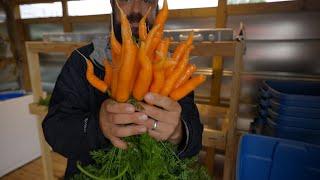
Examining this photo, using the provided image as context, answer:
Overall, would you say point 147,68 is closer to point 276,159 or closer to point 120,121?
point 120,121

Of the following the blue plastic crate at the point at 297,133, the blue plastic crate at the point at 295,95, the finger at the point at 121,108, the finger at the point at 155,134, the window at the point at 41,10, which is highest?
the window at the point at 41,10

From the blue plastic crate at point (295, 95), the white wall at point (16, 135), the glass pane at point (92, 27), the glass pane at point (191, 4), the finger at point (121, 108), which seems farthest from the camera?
the glass pane at point (92, 27)

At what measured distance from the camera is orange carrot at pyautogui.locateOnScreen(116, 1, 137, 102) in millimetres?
513

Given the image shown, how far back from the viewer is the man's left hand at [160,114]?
0.51 metres

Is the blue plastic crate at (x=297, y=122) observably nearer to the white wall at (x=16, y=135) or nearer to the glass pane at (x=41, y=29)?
the white wall at (x=16, y=135)

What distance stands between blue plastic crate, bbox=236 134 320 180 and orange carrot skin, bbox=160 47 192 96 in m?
0.39

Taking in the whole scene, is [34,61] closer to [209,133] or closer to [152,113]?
[209,133]

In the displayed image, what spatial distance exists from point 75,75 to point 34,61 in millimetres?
1086

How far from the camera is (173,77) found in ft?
1.82

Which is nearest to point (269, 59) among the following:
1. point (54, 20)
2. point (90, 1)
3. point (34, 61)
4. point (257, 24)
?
point (257, 24)

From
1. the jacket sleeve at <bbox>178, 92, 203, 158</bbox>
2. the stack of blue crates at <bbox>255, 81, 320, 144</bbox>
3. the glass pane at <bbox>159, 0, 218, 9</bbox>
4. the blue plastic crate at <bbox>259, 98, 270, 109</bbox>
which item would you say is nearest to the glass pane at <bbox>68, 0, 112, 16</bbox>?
the glass pane at <bbox>159, 0, 218, 9</bbox>

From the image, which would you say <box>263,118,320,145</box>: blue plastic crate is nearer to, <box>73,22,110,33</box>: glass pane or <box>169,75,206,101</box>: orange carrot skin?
<box>169,75,206,101</box>: orange carrot skin

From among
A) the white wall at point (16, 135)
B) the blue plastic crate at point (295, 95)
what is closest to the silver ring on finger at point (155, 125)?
the blue plastic crate at point (295, 95)

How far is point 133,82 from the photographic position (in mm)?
547
